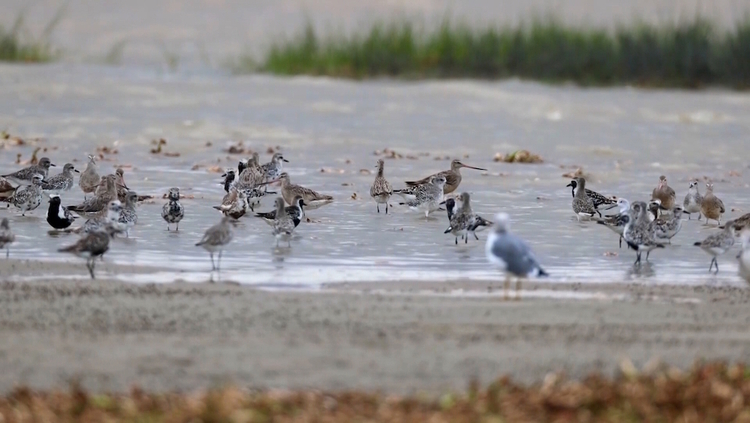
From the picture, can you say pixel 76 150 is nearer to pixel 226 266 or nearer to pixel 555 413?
pixel 226 266

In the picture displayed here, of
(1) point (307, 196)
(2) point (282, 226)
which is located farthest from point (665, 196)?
(2) point (282, 226)

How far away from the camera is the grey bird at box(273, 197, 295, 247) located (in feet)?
42.9

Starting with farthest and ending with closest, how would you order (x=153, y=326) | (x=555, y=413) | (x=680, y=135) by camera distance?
(x=680, y=135)
(x=153, y=326)
(x=555, y=413)

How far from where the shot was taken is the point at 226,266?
37.3ft

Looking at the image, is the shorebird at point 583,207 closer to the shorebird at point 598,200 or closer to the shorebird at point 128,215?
the shorebird at point 598,200

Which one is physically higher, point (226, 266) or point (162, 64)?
point (162, 64)

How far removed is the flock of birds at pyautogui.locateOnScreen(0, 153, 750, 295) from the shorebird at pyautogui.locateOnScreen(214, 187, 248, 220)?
0.5 inches

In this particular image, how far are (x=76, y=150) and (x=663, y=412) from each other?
15.6 metres

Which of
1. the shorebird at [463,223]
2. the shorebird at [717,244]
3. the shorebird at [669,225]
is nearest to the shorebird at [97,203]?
the shorebird at [463,223]

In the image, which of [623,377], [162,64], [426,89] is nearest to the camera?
[623,377]

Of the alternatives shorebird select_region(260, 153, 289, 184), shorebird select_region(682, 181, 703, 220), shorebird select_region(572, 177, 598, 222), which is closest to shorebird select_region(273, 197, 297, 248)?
shorebird select_region(572, 177, 598, 222)

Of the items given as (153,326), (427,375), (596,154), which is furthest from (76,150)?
(427,375)

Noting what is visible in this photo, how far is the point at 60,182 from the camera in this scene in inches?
645

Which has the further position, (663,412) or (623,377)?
(623,377)
